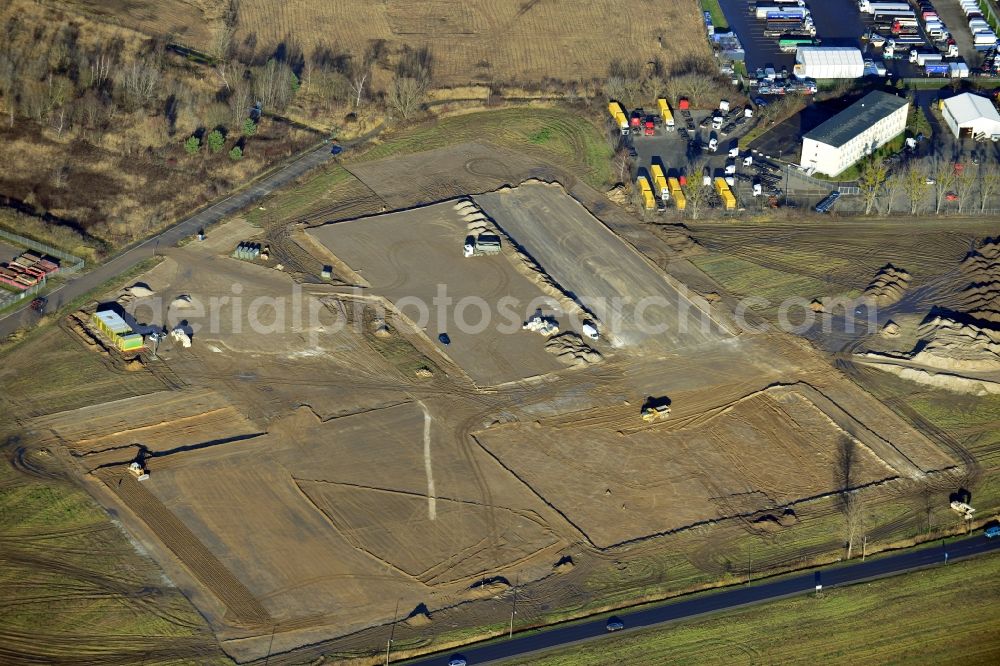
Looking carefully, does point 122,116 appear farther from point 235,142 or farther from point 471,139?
point 471,139

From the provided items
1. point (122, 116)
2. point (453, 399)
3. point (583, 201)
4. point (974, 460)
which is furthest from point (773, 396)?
point (122, 116)

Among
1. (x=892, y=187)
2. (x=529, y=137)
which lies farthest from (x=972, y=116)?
(x=529, y=137)

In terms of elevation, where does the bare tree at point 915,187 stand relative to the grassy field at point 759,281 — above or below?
above

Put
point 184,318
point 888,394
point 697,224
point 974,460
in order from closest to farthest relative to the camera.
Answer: point 974,460, point 888,394, point 184,318, point 697,224

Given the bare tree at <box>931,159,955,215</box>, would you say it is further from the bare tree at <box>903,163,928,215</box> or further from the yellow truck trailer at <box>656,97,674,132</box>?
the yellow truck trailer at <box>656,97,674,132</box>

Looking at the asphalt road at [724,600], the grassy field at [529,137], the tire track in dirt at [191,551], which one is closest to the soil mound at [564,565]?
the asphalt road at [724,600]

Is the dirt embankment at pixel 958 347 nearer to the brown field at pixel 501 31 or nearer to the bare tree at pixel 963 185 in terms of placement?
the bare tree at pixel 963 185

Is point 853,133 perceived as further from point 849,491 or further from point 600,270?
point 849,491

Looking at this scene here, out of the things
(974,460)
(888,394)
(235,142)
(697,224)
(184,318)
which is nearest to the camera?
(974,460)
